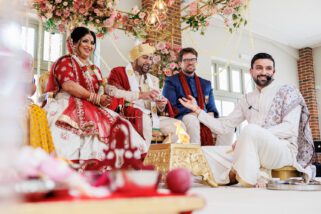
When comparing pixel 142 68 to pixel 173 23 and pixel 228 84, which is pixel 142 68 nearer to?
pixel 173 23

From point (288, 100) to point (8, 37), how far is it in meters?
3.22

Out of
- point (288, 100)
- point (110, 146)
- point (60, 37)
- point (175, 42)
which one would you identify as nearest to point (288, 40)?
point (175, 42)

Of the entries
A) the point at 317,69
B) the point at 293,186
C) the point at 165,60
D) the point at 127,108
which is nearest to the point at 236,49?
the point at 317,69

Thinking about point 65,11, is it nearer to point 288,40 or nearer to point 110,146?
point 110,146

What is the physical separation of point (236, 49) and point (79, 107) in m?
6.66

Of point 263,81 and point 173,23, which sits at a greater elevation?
point 173,23

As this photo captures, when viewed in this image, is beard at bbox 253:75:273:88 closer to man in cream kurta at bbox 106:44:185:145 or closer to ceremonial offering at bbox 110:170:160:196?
man in cream kurta at bbox 106:44:185:145

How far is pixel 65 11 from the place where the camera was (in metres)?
3.69

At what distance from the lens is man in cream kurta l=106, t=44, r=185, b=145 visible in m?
→ 3.56

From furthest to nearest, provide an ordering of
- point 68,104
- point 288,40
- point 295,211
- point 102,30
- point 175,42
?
point 288,40, point 175,42, point 102,30, point 68,104, point 295,211

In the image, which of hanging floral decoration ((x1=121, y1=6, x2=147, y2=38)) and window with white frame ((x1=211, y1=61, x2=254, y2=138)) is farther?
window with white frame ((x1=211, y1=61, x2=254, y2=138))

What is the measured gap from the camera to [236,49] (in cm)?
910

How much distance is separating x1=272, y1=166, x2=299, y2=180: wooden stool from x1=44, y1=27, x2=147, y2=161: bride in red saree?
3.67 feet

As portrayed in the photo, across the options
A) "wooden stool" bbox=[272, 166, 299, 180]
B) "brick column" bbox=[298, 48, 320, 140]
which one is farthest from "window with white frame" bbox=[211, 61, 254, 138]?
"wooden stool" bbox=[272, 166, 299, 180]
